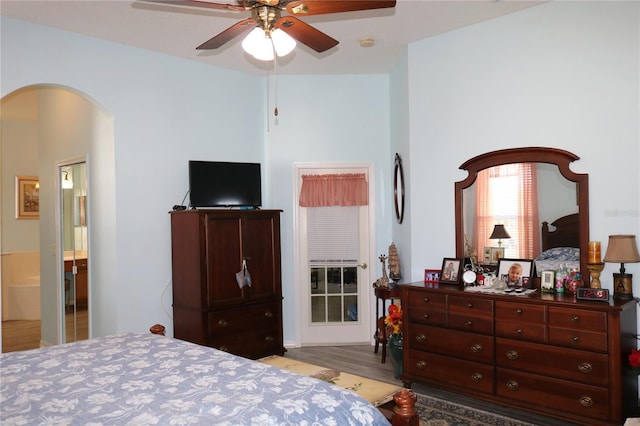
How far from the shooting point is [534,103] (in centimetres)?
385

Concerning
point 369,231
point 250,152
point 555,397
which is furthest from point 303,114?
point 555,397

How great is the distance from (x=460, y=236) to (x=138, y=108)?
3074 millimetres

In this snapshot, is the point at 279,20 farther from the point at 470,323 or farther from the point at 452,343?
the point at 452,343

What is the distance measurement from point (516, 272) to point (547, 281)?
0.24 metres

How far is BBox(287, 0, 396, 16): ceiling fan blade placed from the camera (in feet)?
7.70

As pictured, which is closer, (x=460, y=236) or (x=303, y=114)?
(x=460, y=236)

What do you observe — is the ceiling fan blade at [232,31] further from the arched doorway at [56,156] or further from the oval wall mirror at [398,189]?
the oval wall mirror at [398,189]

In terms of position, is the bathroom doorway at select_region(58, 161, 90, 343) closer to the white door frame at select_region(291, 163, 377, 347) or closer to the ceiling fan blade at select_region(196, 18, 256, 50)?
the white door frame at select_region(291, 163, 377, 347)

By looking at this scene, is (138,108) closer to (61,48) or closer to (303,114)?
(61,48)

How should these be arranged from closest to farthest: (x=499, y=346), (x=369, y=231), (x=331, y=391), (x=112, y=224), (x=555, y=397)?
(x=331, y=391) → (x=555, y=397) → (x=499, y=346) → (x=112, y=224) → (x=369, y=231)

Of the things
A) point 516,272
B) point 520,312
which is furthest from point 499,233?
point 520,312

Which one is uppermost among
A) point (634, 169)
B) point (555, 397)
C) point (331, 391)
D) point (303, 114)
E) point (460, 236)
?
point (303, 114)

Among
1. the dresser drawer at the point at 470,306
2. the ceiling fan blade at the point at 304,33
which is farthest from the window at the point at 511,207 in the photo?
the ceiling fan blade at the point at 304,33

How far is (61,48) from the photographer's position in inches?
163
